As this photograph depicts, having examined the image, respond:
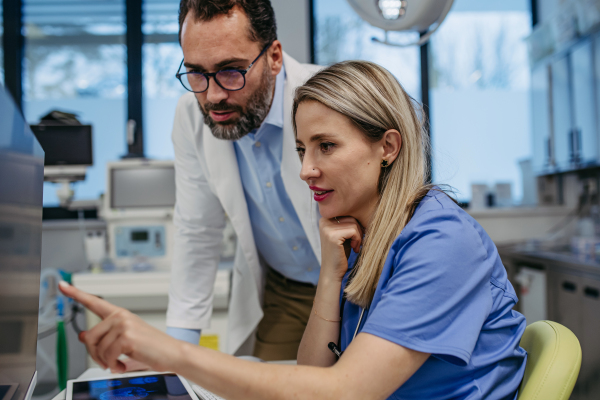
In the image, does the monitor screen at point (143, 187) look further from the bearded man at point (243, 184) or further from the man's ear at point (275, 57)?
the man's ear at point (275, 57)

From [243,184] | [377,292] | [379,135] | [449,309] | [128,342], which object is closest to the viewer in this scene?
[128,342]

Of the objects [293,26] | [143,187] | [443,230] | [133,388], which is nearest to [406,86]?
[293,26]

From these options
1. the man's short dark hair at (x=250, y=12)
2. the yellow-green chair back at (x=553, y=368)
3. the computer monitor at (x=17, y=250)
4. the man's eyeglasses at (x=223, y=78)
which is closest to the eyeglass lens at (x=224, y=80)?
the man's eyeglasses at (x=223, y=78)

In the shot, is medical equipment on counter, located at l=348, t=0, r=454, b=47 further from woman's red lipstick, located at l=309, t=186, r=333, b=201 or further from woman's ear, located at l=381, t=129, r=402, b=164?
woman's red lipstick, located at l=309, t=186, r=333, b=201

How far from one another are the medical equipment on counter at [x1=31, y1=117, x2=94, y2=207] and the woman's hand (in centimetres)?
220

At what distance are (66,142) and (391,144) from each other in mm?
2175

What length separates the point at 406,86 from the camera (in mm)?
3016

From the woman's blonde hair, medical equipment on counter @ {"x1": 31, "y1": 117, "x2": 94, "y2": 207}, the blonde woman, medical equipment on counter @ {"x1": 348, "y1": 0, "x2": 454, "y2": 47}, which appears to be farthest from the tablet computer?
medical equipment on counter @ {"x1": 31, "y1": 117, "x2": 94, "y2": 207}

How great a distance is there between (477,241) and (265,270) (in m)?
0.91

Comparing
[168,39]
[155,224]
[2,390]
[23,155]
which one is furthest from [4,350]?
[168,39]

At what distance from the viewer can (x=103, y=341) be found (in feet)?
1.89

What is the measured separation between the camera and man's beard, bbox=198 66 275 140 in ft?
3.87

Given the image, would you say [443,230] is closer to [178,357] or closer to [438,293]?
[438,293]

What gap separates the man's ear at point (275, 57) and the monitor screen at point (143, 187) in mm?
1293
